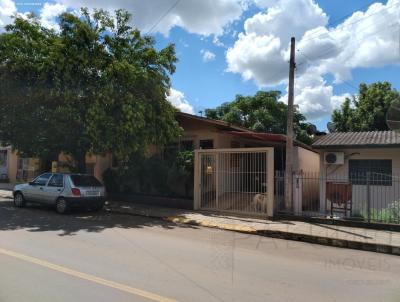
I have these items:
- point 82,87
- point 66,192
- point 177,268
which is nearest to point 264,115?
point 82,87

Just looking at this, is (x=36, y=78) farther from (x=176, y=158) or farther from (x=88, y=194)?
(x=176, y=158)

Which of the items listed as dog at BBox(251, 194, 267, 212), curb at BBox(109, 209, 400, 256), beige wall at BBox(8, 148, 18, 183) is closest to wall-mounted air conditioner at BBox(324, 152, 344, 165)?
dog at BBox(251, 194, 267, 212)

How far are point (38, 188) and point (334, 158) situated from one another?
11.5 m

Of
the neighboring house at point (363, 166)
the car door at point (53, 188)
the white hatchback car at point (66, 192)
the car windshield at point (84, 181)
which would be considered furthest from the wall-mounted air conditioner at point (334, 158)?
the car door at point (53, 188)

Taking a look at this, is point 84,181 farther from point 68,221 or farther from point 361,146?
point 361,146

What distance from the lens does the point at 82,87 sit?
1366cm

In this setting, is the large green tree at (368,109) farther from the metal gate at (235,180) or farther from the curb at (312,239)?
the curb at (312,239)

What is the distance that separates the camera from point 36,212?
44.7ft

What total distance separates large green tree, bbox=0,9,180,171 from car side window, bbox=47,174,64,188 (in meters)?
1.52

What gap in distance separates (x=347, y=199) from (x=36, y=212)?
1086cm

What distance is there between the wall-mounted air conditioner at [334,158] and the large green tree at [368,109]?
44.6 ft

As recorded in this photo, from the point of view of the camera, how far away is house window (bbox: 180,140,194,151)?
1787cm

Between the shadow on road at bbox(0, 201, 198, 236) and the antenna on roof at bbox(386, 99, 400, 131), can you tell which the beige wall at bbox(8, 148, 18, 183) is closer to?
the shadow on road at bbox(0, 201, 198, 236)

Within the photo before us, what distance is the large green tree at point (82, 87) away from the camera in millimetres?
13312
